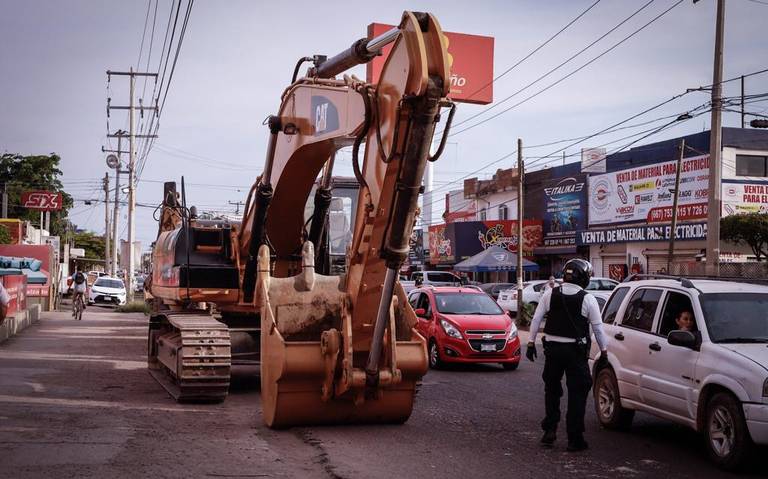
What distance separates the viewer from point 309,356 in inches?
384

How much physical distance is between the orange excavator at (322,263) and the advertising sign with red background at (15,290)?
13.0m

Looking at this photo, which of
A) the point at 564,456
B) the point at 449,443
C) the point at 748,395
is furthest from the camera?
the point at 449,443

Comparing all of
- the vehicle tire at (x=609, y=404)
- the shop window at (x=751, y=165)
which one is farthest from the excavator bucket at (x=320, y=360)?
the shop window at (x=751, y=165)

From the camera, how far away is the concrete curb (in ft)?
74.7

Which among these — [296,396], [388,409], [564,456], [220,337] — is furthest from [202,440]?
[564,456]

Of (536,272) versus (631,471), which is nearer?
(631,471)

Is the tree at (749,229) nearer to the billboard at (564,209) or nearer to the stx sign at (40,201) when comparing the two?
the billboard at (564,209)

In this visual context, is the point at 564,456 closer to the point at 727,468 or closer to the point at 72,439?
the point at 727,468

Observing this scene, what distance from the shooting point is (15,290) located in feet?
88.4

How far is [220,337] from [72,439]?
3.20 m

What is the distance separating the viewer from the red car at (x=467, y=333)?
1717 cm

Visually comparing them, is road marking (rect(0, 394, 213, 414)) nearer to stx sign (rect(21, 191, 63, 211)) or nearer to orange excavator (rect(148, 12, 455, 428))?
orange excavator (rect(148, 12, 455, 428))

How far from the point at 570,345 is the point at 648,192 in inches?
1263

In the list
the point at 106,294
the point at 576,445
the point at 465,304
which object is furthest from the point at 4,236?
the point at 576,445
